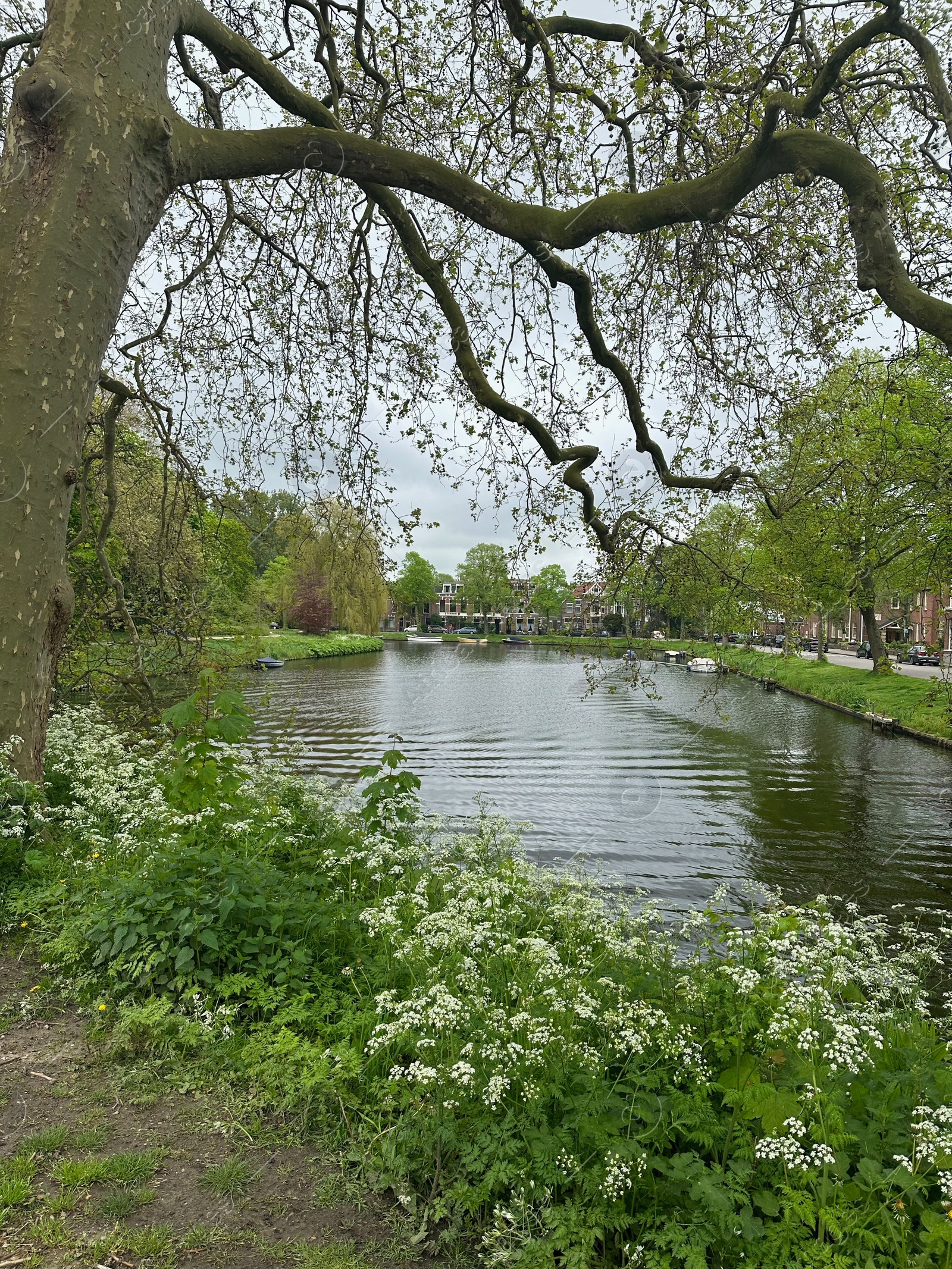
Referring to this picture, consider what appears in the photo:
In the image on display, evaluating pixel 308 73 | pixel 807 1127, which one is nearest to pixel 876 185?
pixel 807 1127

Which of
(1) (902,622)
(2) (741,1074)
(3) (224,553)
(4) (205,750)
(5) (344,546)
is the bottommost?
(2) (741,1074)

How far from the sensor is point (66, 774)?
5.76 m

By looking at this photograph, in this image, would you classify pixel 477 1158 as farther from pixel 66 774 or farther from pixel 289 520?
pixel 289 520

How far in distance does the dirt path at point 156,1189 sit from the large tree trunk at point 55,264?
240cm

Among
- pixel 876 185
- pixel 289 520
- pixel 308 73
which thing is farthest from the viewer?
pixel 308 73

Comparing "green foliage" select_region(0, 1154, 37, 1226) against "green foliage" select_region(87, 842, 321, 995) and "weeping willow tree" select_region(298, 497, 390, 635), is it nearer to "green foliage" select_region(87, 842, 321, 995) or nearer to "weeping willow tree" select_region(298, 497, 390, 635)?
"green foliage" select_region(87, 842, 321, 995)

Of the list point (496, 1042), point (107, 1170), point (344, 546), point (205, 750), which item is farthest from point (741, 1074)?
point (344, 546)

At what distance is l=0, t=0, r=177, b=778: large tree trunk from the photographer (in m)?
4.21

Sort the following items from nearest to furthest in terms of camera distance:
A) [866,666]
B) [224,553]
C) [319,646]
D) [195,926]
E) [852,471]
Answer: [195,926] → [852,471] → [224,553] → [866,666] → [319,646]

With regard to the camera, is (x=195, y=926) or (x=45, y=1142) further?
(x=195, y=926)

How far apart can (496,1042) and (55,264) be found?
16.0 ft

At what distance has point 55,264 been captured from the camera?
13.9 ft

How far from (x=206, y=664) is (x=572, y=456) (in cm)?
458

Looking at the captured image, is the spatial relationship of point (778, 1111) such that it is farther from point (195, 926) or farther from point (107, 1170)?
point (195, 926)
